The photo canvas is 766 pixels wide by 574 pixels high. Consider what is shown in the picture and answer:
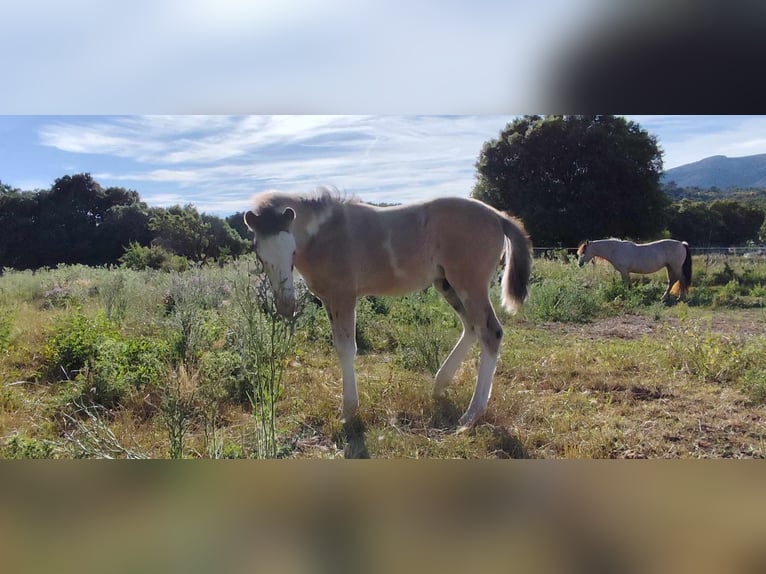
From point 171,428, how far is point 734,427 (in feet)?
10.2

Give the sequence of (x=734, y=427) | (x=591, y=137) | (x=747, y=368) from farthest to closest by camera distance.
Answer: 1. (x=747, y=368)
2. (x=734, y=427)
3. (x=591, y=137)

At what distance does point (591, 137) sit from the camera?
224cm

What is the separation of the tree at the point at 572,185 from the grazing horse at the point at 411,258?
0.64 ft

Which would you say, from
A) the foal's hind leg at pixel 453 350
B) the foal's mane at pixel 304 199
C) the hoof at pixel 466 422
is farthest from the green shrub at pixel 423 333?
the foal's mane at pixel 304 199

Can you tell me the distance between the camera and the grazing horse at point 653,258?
6.62 meters

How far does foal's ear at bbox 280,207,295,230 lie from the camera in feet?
8.40

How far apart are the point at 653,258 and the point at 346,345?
676cm

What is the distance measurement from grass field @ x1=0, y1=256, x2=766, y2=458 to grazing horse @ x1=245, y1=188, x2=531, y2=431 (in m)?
0.32

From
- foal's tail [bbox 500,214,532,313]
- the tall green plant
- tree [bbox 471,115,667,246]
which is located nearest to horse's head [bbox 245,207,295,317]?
the tall green plant

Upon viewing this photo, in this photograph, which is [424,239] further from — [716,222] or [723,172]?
[716,222]

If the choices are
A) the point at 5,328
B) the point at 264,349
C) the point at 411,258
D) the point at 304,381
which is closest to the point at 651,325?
the point at 411,258

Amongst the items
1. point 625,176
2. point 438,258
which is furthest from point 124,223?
point 625,176

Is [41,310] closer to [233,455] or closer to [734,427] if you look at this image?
[233,455]

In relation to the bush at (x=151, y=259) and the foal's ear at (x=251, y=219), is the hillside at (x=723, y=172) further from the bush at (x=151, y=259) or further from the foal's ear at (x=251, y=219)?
the bush at (x=151, y=259)
